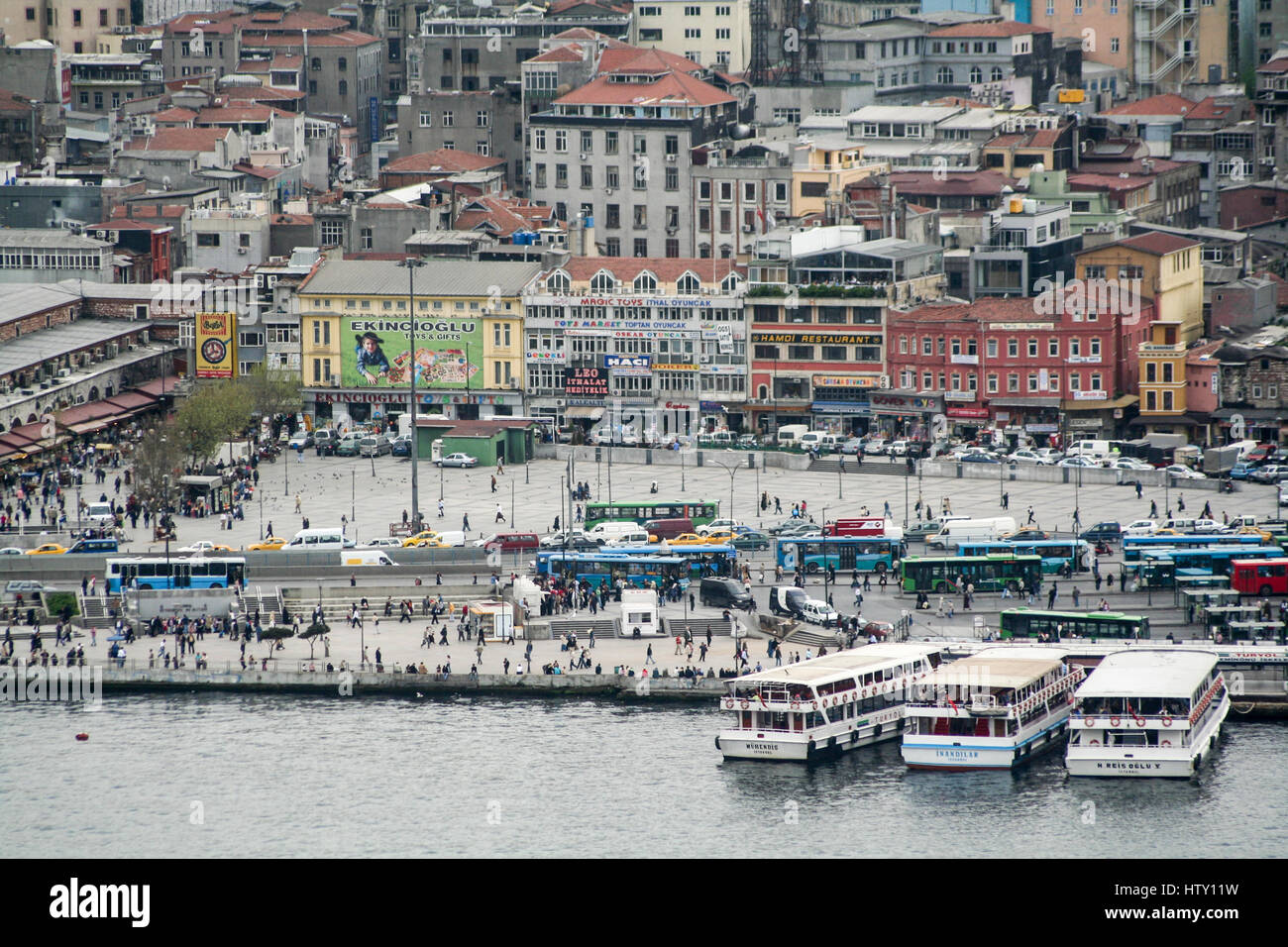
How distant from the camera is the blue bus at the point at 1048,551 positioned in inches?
3169

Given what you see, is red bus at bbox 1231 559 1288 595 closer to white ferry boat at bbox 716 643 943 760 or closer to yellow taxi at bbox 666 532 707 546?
white ferry boat at bbox 716 643 943 760

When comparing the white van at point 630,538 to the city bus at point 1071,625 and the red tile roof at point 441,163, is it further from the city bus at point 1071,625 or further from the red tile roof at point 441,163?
the red tile roof at point 441,163

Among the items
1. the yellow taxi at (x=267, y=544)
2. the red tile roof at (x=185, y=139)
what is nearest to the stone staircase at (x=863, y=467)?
the yellow taxi at (x=267, y=544)

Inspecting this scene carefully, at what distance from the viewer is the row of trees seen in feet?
302

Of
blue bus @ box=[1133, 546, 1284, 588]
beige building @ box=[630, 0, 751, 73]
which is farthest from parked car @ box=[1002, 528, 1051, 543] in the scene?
beige building @ box=[630, 0, 751, 73]

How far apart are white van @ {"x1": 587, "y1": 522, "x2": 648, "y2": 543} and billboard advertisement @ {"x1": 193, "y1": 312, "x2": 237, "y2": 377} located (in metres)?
30.5

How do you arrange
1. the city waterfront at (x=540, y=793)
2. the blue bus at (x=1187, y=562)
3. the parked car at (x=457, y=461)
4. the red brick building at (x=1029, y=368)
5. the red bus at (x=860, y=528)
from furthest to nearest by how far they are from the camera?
the red brick building at (x=1029, y=368), the parked car at (x=457, y=461), the red bus at (x=860, y=528), the blue bus at (x=1187, y=562), the city waterfront at (x=540, y=793)

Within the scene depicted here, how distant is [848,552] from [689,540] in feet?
18.9

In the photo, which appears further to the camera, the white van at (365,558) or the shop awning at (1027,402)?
the shop awning at (1027,402)

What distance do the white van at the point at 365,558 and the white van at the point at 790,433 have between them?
24319mm
